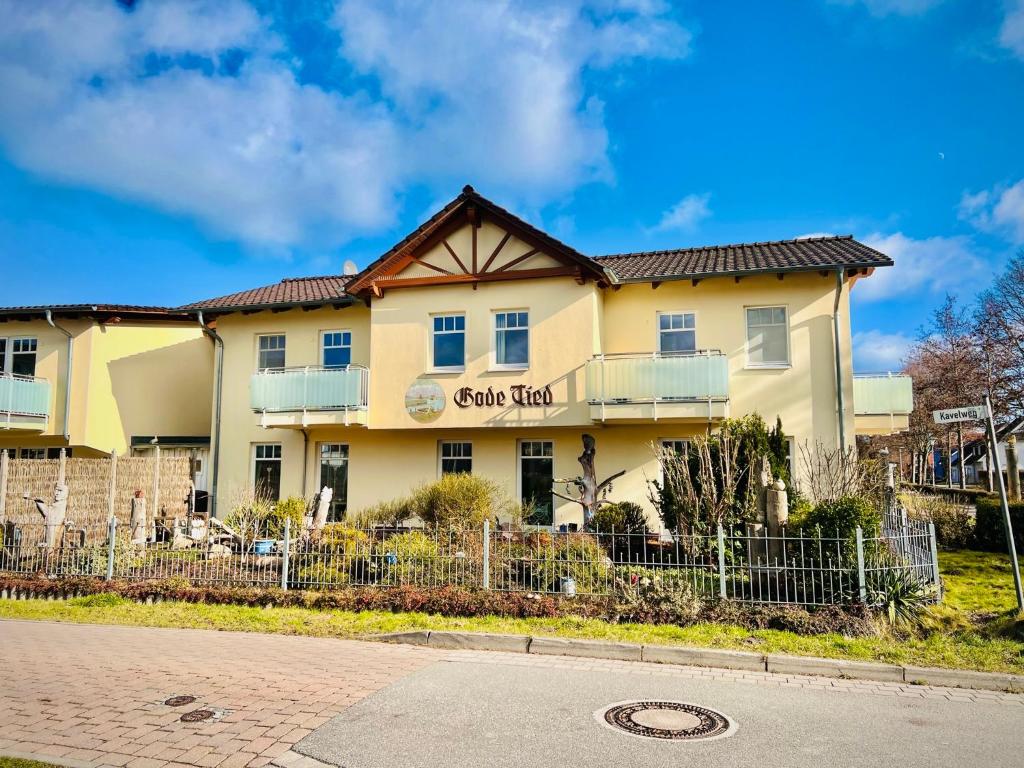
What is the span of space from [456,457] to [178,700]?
1343 cm

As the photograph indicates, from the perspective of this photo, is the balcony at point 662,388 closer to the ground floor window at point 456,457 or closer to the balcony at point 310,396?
the ground floor window at point 456,457

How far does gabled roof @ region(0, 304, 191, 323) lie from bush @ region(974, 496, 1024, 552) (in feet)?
73.1

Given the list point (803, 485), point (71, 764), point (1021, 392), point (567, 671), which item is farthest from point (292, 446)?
point (1021, 392)

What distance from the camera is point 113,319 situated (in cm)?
2398

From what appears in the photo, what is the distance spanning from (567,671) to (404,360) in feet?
41.4

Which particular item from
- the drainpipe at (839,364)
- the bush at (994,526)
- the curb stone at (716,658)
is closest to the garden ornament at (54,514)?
the curb stone at (716,658)

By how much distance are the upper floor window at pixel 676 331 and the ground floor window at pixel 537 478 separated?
3.89 meters

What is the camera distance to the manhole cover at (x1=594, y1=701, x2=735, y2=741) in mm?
6117

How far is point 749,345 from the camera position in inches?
736

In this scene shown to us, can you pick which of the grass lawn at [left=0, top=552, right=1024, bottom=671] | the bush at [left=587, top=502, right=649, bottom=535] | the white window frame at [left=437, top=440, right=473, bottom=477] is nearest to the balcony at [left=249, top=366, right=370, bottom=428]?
the white window frame at [left=437, top=440, right=473, bottom=477]

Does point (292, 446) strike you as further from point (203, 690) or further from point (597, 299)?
point (203, 690)

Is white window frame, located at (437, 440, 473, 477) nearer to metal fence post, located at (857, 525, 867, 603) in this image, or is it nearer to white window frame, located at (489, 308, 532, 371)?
white window frame, located at (489, 308, 532, 371)

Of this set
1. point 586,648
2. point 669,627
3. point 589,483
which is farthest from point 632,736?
point 589,483

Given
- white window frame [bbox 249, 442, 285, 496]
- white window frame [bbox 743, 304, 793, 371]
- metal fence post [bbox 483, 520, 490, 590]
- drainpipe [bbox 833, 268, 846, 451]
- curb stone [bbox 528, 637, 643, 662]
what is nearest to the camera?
curb stone [bbox 528, 637, 643, 662]
